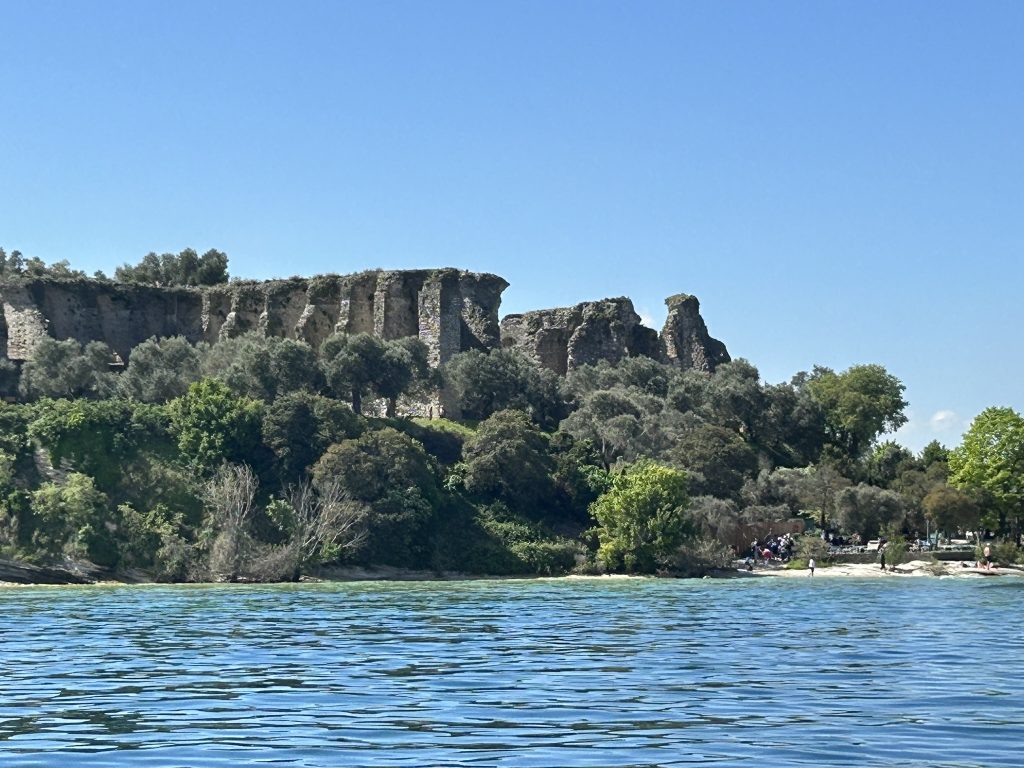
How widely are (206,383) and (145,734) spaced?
49.4 meters

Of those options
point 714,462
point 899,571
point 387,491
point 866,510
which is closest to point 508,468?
point 387,491

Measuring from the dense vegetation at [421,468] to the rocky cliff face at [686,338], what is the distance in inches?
312

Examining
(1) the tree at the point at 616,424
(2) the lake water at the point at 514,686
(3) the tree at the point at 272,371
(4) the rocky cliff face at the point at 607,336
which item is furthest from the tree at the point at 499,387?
(2) the lake water at the point at 514,686

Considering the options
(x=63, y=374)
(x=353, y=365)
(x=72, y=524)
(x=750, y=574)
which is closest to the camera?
(x=72, y=524)

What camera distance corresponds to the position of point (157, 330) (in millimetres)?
85438

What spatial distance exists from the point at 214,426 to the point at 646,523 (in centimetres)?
1775

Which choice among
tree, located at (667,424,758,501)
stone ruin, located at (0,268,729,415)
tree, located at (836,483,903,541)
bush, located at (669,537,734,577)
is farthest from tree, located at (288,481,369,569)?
tree, located at (836,483,903,541)

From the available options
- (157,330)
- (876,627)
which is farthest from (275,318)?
(876,627)

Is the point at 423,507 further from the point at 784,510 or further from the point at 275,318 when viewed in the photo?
the point at 275,318

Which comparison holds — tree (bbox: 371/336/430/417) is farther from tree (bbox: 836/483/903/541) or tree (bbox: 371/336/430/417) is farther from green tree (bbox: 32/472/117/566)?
tree (bbox: 836/483/903/541)

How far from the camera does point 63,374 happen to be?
72.5 m

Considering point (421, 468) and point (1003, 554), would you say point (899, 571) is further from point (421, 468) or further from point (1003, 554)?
point (421, 468)

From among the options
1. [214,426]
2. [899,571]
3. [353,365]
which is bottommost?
[899,571]

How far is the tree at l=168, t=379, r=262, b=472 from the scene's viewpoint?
60531 mm
